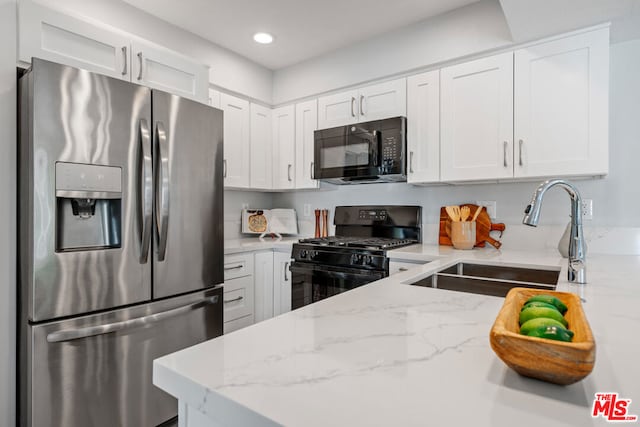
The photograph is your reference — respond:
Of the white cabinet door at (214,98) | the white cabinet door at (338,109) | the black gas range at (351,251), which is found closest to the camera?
the black gas range at (351,251)

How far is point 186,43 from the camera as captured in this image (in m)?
2.54

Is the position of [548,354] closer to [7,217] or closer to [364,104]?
[7,217]

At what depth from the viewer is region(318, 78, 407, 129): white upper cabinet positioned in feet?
8.43

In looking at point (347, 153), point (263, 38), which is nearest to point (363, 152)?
point (347, 153)

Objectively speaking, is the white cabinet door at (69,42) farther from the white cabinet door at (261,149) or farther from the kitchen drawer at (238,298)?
the kitchen drawer at (238,298)

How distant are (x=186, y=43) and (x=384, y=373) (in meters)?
2.69

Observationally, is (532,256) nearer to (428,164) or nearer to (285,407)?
(428,164)

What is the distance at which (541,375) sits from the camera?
0.51 m

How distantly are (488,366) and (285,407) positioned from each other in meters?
0.34

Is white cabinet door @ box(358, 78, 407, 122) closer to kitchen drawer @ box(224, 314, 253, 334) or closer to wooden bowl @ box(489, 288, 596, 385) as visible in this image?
kitchen drawer @ box(224, 314, 253, 334)

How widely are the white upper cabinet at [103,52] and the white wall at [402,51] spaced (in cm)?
99

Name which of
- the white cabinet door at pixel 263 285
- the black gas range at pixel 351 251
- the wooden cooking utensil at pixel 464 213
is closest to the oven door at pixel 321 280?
the black gas range at pixel 351 251

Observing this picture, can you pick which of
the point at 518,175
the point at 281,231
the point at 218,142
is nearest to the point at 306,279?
the point at 281,231

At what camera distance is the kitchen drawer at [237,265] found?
246 centimetres
